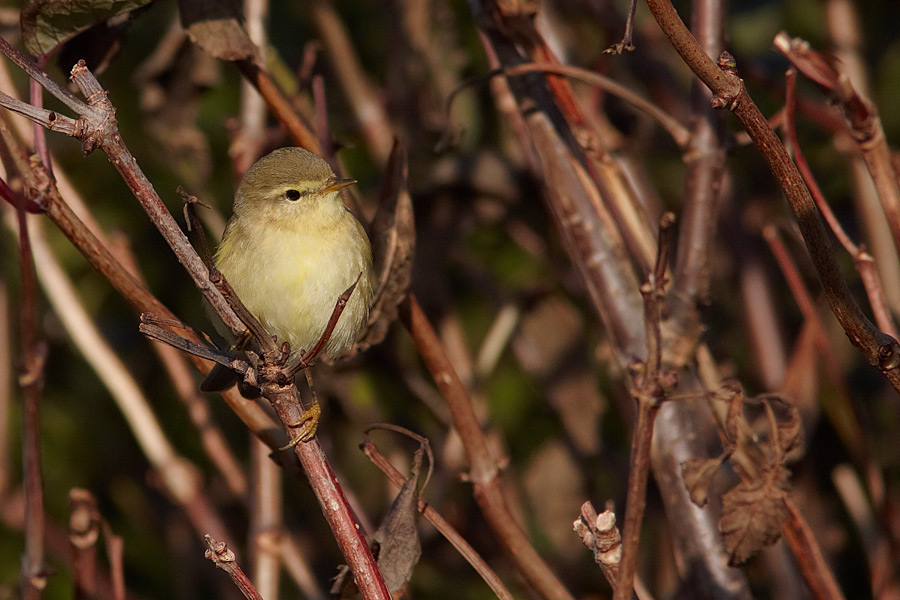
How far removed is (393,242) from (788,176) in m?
0.92

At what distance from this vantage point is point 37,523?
2064mm

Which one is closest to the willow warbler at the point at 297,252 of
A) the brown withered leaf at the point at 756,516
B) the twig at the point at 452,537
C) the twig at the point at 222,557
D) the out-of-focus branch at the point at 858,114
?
the twig at the point at 452,537

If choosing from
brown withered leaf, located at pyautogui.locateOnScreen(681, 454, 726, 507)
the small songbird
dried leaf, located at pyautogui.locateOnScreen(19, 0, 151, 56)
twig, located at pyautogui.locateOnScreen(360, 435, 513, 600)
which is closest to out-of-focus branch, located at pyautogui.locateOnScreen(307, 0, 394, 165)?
the small songbird

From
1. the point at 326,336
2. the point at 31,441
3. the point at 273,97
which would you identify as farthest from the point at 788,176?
the point at 31,441

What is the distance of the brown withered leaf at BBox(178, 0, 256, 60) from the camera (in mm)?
2080

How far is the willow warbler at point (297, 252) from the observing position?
2340 mm

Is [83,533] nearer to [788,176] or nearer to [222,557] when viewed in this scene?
[222,557]

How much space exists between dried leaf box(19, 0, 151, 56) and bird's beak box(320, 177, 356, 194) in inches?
26.8

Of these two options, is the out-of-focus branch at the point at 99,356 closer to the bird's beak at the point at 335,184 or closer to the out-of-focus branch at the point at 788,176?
the bird's beak at the point at 335,184

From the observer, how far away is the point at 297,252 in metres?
2.41

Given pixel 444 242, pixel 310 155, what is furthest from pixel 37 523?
pixel 444 242

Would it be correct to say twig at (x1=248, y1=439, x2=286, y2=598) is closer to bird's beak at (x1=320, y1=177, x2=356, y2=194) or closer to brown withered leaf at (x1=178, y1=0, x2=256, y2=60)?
bird's beak at (x1=320, y1=177, x2=356, y2=194)

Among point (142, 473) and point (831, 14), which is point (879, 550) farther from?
point (142, 473)

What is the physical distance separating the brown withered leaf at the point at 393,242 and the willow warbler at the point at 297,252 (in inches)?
6.2
